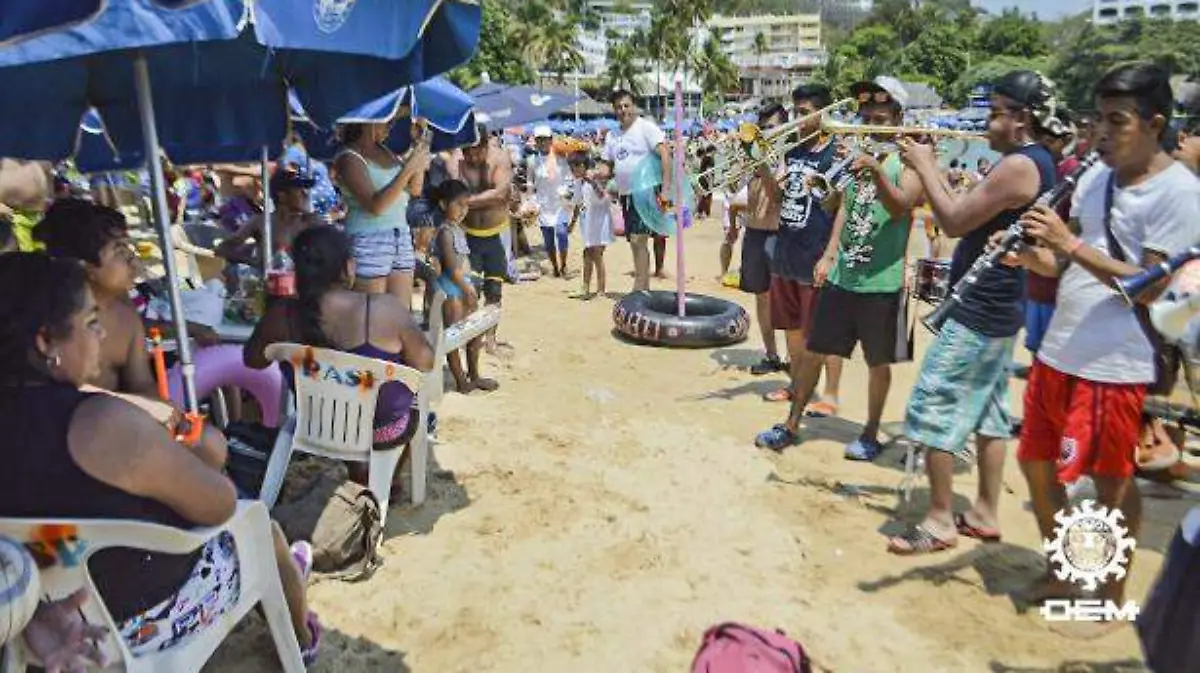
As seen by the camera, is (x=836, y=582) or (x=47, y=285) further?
(x=836, y=582)

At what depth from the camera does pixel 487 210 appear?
6277 millimetres

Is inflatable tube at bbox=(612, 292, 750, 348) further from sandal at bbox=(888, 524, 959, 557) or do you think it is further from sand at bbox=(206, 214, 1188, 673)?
sandal at bbox=(888, 524, 959, 557)

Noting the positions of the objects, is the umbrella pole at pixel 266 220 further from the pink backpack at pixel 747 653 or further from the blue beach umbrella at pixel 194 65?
the pink backpack at pixel 747 653

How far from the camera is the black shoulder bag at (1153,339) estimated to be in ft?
8.77

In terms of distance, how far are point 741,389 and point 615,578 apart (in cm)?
284

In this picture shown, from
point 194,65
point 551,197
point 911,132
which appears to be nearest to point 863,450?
point 911,132

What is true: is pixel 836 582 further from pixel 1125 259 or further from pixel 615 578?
pixel 1125 259

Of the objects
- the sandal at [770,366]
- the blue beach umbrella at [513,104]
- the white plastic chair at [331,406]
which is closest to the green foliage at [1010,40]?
the blue beach umbrella at [513,104]

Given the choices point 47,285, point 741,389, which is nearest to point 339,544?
point 47,285

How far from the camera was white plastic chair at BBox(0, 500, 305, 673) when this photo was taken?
6.11ft

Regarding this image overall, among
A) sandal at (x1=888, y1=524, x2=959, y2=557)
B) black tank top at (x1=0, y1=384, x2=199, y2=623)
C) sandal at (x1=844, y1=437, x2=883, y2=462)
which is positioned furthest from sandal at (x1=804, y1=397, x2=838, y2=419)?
black tank top at (x1=0, y1=384, x2=199, y2=623)

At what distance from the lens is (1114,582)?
2992mm

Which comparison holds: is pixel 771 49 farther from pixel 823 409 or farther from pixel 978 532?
pixel 978 532

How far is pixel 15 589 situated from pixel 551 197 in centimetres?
871
